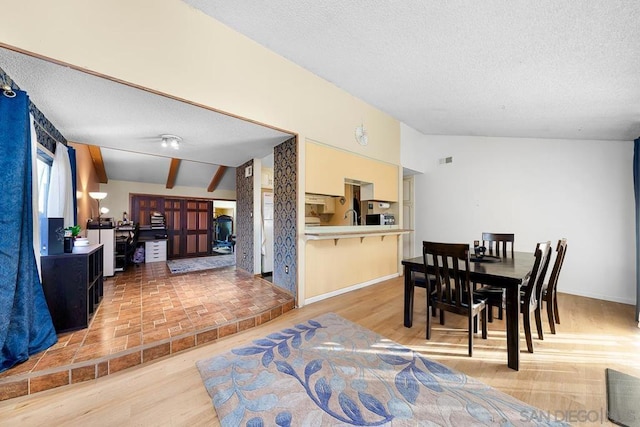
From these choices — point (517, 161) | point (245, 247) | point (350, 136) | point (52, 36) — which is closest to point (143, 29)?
point (52, 36)

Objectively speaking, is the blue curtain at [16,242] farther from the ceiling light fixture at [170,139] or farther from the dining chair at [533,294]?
the dining chair at [533,294]

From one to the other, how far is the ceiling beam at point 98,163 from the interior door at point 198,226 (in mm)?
2010

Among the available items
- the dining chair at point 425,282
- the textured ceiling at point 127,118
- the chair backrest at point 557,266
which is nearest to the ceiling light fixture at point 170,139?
the textured ceiling at point 127,118

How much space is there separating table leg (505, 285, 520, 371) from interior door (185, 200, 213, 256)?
7.73 meters

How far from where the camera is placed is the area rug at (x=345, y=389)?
1404 millimetres

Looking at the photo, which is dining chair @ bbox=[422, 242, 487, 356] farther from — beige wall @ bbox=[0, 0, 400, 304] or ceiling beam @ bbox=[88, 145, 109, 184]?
ceiling beam @ bbox=[88, 145, 109, 184]

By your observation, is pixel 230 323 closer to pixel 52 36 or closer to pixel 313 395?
pixel 313 395

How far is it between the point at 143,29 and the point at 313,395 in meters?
3.31

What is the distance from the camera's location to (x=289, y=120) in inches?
123

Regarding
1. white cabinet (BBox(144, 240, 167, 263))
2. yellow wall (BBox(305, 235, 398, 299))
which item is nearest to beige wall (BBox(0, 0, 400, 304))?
yellow wall (BBox(305, 235, 398, 299))

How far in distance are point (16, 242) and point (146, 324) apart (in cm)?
125

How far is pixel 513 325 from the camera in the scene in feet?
6.28

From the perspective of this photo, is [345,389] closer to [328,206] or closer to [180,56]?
[328,206]

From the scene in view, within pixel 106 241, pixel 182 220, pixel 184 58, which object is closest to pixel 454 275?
pixel 184 58
